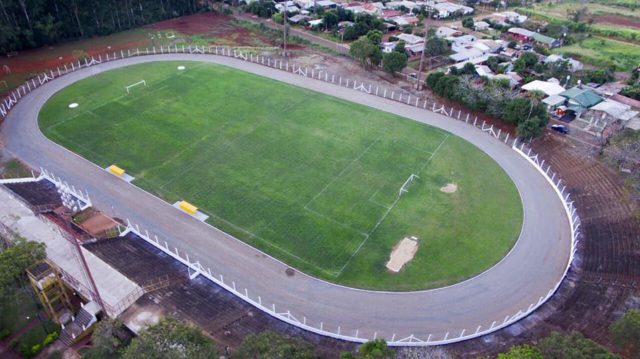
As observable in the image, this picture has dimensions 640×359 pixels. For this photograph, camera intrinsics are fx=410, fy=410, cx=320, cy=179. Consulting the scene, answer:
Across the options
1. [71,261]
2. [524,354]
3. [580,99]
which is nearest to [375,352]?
[524,354]

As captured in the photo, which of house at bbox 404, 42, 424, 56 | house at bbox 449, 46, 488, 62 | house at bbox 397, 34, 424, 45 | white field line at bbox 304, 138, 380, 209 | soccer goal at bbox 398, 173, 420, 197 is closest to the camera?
white field line at bbox 304, 138, 380, 209

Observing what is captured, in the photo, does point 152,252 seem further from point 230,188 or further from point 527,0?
point 527,0

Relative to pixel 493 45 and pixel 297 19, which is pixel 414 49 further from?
pixel 297 19

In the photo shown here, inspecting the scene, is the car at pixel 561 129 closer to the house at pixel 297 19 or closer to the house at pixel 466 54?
the house at pixel 466 54

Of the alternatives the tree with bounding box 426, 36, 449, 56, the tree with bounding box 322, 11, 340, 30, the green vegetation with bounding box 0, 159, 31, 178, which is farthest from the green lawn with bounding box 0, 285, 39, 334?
the tree with bounding box 322, 11, 340, 30

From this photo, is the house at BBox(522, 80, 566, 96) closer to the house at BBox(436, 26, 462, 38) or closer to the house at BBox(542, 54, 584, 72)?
the house at BBox(542, 54, 584, 72)

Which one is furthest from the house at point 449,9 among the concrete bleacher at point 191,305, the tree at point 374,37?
the concrete bleacher at point 191,305
